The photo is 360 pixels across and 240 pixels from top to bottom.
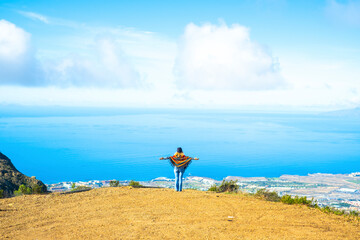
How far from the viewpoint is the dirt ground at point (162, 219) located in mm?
6254

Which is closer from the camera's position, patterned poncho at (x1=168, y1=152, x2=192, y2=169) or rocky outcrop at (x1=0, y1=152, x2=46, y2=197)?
patterned poncho at (x1=168, y1=152, x2=192, y2=169)

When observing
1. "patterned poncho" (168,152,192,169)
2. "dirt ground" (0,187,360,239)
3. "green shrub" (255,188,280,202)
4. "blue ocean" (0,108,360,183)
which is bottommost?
"dirt ground" (0,187,360,239)

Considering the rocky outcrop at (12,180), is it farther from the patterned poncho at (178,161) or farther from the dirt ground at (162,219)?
the patterned poncho at (178,161)

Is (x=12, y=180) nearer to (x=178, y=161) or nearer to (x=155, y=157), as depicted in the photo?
(x=178, y=161)

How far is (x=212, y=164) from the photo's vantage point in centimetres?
6275

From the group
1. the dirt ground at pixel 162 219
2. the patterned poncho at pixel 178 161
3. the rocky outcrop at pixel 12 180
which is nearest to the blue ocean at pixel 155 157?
the rocky outcrop at pixel 12 180

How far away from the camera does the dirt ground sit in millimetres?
6254

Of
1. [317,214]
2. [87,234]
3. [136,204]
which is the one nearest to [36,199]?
[136,204]

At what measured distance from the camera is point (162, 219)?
7.22 metres

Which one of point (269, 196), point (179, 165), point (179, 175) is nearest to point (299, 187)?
point (269, 196)

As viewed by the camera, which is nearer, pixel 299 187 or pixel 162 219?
pixel 162 219

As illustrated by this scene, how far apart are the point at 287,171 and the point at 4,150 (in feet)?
230

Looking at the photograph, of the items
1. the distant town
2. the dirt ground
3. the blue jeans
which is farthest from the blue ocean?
the dirt ground

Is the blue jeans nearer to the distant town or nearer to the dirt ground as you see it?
the dirt ground
